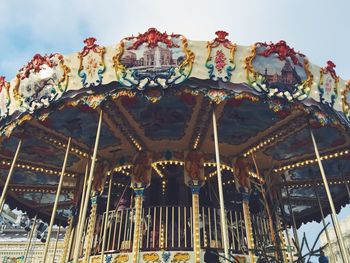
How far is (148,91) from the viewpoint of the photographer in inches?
376

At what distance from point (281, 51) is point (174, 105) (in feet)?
11.4

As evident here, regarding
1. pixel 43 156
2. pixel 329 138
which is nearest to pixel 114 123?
pixel 43 156

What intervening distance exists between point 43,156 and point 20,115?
398 centimetres

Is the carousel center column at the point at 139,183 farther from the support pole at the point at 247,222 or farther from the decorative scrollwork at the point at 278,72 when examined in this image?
the decorative scrollwork at the point at 278,72

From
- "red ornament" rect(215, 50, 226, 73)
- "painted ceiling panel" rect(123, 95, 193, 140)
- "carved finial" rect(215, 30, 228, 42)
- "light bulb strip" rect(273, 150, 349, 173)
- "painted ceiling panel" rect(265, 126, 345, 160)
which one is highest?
"carved finial" rect(215, 30, 228, 42)

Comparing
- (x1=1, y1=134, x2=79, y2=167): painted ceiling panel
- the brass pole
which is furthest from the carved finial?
(x1=1, y1=134, x2=79, y2=167): painted ceiling panel

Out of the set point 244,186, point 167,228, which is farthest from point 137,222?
point 244,186

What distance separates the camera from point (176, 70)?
9.47 m

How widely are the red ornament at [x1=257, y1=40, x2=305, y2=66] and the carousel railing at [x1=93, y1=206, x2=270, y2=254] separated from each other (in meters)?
5.33

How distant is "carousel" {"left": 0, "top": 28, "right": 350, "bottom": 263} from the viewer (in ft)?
31.4

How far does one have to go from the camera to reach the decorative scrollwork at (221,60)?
952 cm

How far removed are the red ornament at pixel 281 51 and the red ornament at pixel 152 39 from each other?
2.48m

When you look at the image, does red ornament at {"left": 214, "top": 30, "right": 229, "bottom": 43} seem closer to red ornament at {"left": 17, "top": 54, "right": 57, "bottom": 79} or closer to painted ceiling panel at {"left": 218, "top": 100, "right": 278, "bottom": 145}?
painted ceiling panel at {"left": 218, "top": 100, "right": 278, "bottom": 145}

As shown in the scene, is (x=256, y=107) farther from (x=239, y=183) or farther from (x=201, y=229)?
(x=201, y=229)
